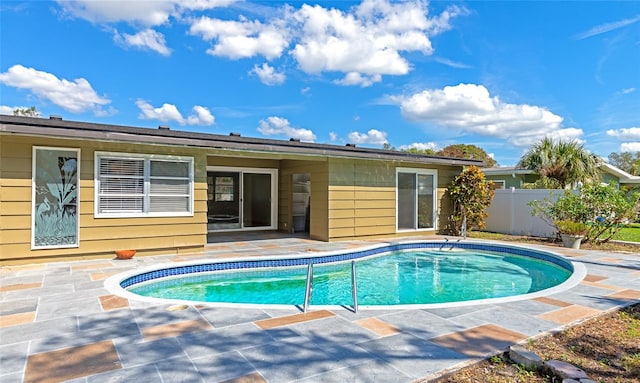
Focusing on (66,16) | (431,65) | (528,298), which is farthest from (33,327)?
(431,65)

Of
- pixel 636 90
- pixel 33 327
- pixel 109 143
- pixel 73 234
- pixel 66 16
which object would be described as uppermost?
pixel 66 16

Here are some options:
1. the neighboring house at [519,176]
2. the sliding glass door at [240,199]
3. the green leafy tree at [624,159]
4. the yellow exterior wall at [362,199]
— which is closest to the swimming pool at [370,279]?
the yellow exterior wall at [362,199]

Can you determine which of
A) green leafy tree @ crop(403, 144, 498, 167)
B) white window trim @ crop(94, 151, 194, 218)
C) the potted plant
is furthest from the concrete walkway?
green leafy tree @ crop(403, 144, 498, 167)

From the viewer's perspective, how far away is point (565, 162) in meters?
15.8

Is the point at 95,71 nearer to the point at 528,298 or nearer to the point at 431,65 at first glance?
the point at 431,65

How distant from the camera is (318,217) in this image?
1070 cm

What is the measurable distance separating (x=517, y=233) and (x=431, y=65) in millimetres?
8248

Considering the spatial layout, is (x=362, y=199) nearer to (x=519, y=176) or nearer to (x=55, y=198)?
(x=55, y=198)

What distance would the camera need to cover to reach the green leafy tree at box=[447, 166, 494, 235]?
12.1 meters

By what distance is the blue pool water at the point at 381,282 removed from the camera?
19.6ft

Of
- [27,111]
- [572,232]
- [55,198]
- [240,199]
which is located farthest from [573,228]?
[27,111]

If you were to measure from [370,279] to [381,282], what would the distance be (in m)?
0.27

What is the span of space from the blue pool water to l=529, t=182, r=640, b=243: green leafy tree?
8.48 feet

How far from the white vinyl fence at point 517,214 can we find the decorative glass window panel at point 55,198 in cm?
1252
